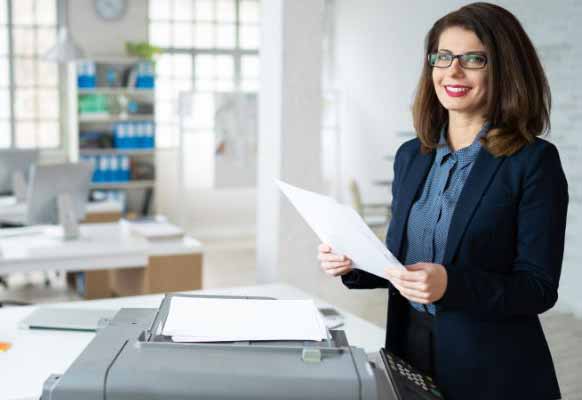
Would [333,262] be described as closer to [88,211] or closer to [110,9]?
[88,211]

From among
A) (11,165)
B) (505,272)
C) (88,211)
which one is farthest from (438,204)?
(11,165)

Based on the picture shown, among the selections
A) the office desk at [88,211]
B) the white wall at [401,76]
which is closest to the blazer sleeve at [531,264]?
the white wall at [401,76]

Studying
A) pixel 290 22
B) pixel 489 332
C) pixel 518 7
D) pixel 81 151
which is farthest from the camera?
pixel 81 151

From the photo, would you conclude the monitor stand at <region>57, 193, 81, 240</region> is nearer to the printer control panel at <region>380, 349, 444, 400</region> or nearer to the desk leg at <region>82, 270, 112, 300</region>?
the desk leg at <region>82, 270, 112, 300</region>

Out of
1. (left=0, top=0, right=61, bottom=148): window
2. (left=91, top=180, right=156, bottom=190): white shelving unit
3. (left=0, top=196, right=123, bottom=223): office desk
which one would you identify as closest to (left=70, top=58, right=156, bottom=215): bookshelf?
(left=91, top=180, right=156, bottom=190): white shelving unit

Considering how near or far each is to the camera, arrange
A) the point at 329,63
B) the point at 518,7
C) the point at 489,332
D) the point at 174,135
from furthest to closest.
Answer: the point at 174,135 < the point at 329,63 < the point at 518,7 < the point at 489,332

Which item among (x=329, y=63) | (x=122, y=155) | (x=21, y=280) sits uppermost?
(x=329, y=63)

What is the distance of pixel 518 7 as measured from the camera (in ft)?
8.00

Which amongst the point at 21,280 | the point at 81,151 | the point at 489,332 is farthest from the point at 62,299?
the point at 489,332

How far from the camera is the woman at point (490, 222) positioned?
1.50 meters

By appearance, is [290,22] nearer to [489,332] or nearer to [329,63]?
[329,63]

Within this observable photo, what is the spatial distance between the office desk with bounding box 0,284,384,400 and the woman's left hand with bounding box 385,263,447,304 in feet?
2.37

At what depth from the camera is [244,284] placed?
6586mm

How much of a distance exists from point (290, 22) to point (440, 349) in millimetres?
1988
